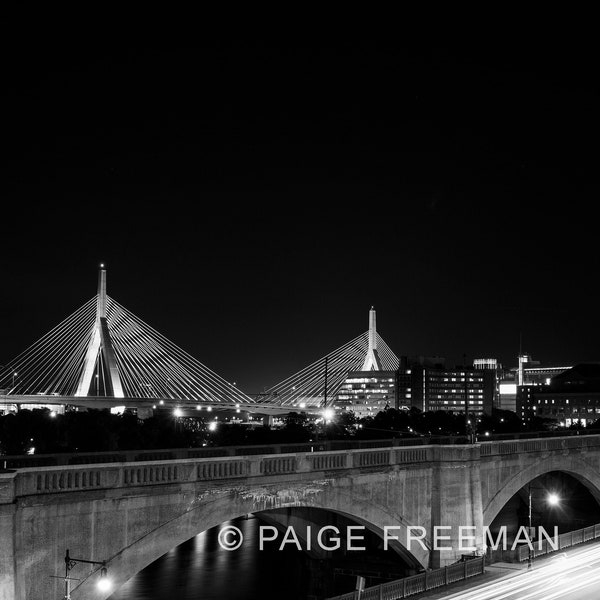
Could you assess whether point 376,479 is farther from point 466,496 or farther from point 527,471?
point 527,471

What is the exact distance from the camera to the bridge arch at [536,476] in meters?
39.6

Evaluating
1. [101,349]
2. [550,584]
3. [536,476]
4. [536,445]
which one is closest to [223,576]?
[536,476]

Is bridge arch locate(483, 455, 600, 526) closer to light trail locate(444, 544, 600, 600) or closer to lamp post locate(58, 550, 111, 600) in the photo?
light trail locate(444, 544, 600, 600)

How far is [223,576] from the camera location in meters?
48.9

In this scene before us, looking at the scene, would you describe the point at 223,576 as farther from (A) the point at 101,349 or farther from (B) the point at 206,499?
(A) the point at 101,349

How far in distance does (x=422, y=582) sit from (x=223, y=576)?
785 inches

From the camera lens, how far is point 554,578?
3475 cm

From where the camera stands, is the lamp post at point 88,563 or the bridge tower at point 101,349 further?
the bridge tower at point 101,349

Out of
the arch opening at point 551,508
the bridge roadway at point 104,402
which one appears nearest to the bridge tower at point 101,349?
the bridge roadway at point 104,402

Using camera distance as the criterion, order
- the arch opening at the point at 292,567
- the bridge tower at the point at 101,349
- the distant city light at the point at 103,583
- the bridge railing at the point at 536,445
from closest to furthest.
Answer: the distant city light at the point at 103,583 < the bridge railing at the point at 536,445 < the arch opening at the point at 292,567 < the bridge tower at the point at 101,349

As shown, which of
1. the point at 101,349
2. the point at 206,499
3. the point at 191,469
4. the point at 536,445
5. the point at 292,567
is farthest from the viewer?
the point at 101,349

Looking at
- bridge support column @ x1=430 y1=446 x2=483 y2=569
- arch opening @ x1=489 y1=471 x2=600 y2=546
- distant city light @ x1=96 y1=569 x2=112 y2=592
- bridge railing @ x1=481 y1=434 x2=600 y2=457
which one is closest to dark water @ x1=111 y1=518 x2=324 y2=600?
bridge support column @ x1=430 y1=446 x2=483 y2=569

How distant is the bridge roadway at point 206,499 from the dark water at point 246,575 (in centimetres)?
468

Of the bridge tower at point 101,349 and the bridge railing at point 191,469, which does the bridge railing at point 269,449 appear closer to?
the bridge railing at point 191,469
